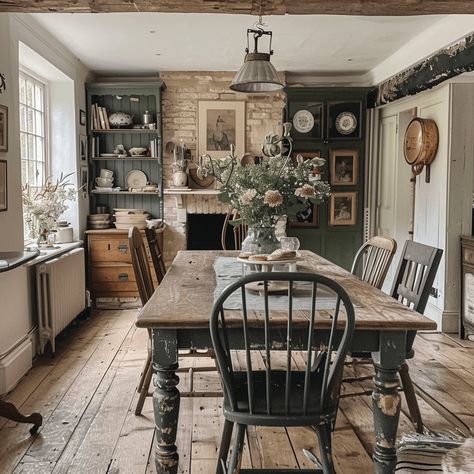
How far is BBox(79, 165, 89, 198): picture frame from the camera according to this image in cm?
583

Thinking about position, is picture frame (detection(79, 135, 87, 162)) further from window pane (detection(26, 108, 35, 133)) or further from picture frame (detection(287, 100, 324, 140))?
picture frame (detection(287, 100, 324, 140))

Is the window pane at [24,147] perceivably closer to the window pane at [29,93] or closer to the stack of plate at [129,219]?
the window pane at [29,93]

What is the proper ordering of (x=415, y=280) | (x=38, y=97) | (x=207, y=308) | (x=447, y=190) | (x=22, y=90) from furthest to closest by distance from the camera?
(x=38, y=97) → (x=22, y=90) → (x=447, y=190) → (x=415, y=280) → (x=207, y=308)

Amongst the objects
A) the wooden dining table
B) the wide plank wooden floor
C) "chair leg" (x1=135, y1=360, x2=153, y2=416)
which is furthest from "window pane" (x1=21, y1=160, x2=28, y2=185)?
the wooden dining table

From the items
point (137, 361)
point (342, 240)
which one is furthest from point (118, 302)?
point (342, 240)

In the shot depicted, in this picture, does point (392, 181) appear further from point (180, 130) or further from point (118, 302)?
point (118, 302)

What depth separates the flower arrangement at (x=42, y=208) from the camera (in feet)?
15.3

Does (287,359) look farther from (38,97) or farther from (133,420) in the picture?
(38,97)

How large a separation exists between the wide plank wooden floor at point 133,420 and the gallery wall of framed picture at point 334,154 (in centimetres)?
244

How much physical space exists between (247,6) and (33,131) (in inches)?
116

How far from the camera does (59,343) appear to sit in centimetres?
456

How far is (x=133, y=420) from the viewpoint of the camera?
303 cm

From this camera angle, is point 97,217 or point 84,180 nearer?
point 84,180

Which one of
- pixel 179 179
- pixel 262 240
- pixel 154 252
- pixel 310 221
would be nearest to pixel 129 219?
pixel 179 179
